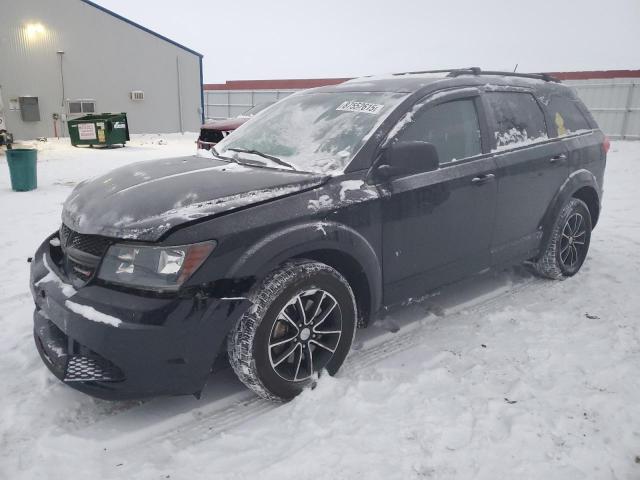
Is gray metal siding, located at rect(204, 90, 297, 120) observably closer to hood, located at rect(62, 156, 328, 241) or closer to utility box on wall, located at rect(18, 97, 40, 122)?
utility box on wall, located at rect(18, 97, 40, 122)

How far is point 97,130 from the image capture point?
53.9 feet

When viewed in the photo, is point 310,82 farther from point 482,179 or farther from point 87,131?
point 482,179

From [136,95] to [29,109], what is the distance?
14.8 ft

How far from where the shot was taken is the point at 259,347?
2510 mm

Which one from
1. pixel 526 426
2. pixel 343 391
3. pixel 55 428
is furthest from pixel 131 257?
Result: pixel 526 426

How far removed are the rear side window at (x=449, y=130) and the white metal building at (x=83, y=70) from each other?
17556mm

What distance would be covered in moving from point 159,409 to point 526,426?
191 cm

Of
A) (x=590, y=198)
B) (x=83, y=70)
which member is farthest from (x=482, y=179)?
(x=83, y=70)

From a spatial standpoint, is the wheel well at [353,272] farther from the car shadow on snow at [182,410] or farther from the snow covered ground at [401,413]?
the snow covered ground at [401,413]

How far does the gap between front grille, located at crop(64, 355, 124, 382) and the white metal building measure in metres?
17.5

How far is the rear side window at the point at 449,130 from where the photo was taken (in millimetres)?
3203

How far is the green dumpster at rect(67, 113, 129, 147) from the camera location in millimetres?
16375

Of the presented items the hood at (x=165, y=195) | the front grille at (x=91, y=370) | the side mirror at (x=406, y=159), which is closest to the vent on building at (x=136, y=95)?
the hood at (x=165, y=195)

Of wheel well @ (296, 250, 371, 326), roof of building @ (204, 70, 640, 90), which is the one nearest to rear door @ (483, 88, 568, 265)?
wheel well @ (296, 250, 371, 326)
